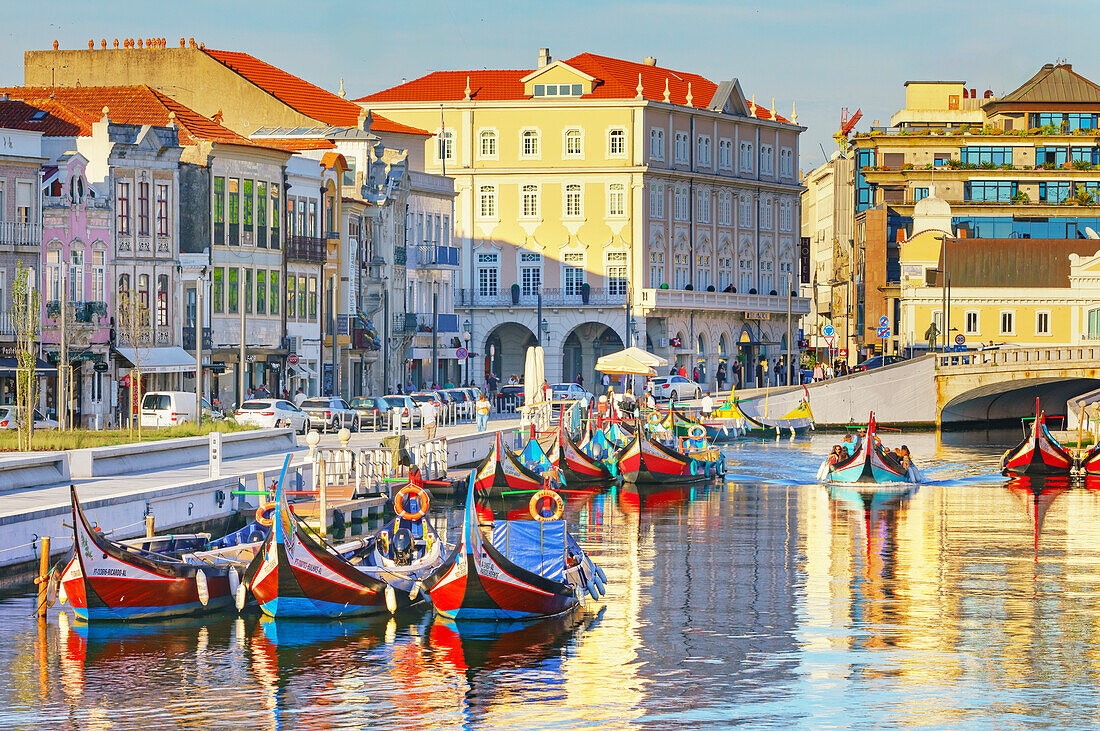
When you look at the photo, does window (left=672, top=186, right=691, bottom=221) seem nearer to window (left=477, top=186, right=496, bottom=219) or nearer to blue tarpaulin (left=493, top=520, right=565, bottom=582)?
window (left=477, top=186, right=496, bottom=219)

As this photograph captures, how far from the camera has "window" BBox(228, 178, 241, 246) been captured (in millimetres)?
78062

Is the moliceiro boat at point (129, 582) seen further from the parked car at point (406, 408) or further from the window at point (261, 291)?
the window at point (261, 291)

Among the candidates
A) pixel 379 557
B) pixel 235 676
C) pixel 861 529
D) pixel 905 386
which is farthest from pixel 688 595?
pixel 905 386

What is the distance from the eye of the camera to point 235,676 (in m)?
29.3

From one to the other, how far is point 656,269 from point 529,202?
357 inches

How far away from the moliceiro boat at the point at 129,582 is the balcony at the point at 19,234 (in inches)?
1447

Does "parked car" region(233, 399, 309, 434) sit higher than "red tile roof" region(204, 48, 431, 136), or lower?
lower

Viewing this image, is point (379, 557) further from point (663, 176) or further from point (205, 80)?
point (663, 176)

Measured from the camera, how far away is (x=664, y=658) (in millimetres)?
31281

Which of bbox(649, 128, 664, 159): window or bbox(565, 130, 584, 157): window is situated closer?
bbox(649, 128, 664, 159): window

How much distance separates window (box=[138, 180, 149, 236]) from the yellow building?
4677cm

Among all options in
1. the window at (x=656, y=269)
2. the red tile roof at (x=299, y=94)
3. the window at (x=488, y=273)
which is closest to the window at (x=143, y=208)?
the red tile roof at (x=299, y=94)

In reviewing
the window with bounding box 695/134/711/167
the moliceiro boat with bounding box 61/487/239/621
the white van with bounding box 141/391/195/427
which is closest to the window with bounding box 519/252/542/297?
the window with bounding box 695/134/711/167

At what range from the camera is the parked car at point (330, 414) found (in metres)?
74.0
